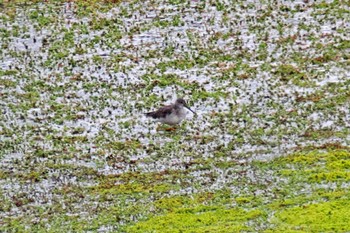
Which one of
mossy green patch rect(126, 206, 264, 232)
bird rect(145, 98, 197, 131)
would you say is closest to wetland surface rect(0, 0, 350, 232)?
mossy green patch rect(126, 206, 264, 232)

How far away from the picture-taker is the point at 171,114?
71.3 ft

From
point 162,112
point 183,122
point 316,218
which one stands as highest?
point 316,218

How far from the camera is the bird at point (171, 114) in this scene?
21.8 meters

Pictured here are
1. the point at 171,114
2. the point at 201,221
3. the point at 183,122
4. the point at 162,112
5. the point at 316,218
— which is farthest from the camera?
the point at 183,122

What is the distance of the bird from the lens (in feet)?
71.4

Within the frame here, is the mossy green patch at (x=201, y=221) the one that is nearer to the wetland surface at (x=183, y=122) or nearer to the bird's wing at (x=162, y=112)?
the wetland surface at (x=183, y=122)

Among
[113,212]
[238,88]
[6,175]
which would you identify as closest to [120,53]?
[238,88]

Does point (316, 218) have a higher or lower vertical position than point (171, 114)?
higher

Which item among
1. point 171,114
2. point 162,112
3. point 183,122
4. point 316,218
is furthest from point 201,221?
point 183,122

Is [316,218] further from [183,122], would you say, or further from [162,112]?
[183,122]

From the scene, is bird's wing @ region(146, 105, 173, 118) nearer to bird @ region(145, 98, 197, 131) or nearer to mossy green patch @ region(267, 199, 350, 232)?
bird @ region(145, 98, 197, 131)

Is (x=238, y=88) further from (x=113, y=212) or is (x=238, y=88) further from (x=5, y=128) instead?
(x=113, y=212)

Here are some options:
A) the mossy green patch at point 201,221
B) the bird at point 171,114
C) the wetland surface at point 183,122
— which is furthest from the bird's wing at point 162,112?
the mossy green patch at point 201,221

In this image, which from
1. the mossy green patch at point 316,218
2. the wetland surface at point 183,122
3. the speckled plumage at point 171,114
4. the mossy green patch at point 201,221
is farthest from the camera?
the speckled plumage at point 171,114
